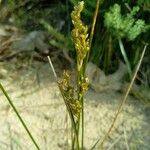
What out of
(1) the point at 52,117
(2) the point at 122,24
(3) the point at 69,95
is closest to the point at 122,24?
(2) the point at 122,24

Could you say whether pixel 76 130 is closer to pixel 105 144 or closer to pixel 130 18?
pixel 105 144

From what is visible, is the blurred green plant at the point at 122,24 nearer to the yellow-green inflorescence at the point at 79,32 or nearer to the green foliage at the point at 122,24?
the green foliage at the point at 122,24

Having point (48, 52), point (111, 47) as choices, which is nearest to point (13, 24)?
point (48, 52)

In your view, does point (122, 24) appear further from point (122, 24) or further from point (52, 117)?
point (52, 117)

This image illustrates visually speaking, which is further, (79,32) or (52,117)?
(52,117)

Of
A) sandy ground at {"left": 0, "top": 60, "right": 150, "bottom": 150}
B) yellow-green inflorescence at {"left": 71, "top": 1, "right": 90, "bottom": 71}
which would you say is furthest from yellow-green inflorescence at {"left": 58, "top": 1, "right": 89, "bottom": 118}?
sandy ground at {"left": 0, "top": 60, "right": 150, "bottom": 150}

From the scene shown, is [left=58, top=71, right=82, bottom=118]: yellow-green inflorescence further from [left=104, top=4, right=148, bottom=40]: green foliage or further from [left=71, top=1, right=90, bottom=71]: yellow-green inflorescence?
[left=104, top=4, right=148, bottom=40]: green foliage

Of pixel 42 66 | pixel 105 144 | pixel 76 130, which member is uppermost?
pixel 76 130
